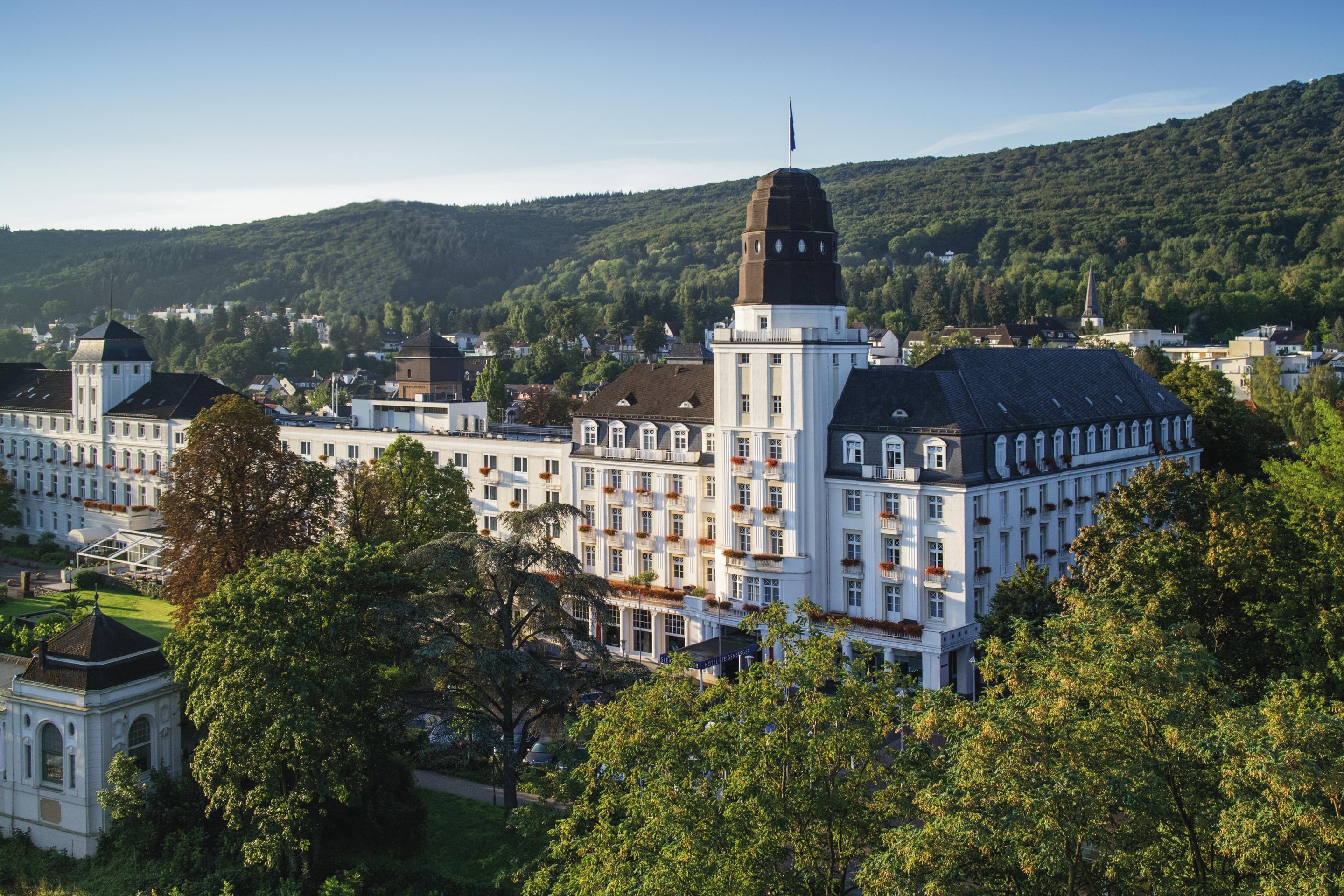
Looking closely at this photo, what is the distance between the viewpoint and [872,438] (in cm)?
5612

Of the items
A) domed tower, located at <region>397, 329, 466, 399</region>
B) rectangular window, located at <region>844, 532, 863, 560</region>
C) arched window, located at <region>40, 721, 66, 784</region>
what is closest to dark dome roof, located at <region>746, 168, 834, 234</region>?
rectangular window, located at <region>844, 532, 863, 560</region>

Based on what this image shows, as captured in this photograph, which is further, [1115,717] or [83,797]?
[83,797]

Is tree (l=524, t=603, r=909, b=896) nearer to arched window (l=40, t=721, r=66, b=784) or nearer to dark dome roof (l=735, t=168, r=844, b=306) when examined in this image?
arched window (l=40, t=721, r=66, b=784)

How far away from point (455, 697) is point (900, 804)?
19594mm

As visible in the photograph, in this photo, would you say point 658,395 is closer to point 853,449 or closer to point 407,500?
point 853,449

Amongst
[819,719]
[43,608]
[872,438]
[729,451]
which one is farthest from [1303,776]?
[43,608]

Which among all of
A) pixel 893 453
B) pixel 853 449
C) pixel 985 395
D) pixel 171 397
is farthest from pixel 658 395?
pixel 171 397

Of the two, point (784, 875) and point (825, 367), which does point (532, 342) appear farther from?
point (784, 875)

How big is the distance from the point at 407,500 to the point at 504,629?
77.6 ft

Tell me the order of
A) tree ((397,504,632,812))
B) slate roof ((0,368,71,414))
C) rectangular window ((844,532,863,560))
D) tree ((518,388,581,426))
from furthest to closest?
tree ((518,388,581,426))
slate roof ((0,368,71,414))
rectangular window ((844,532,863,560))
tree ((397,504,632,812))

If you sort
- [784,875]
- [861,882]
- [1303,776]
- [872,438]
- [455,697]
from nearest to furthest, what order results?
[1303,776]
[861,882]
[784,875]
[455,697]
[872,438]

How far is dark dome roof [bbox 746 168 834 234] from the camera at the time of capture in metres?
58.1

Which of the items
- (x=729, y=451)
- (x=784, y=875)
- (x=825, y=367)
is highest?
(x=825, y=367)

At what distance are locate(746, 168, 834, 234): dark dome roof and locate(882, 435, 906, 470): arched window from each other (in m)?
11.0
